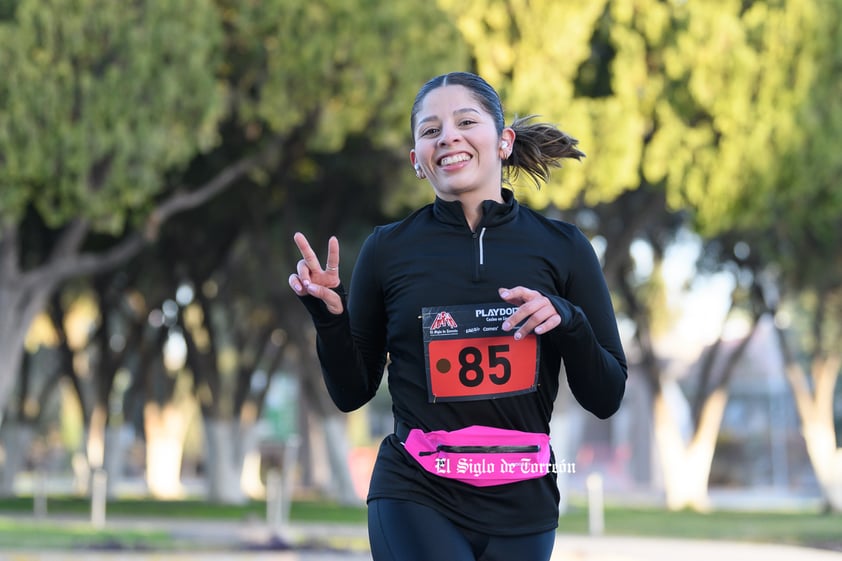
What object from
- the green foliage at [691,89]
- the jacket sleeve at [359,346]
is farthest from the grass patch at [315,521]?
the jacket sleeve at [359,346]

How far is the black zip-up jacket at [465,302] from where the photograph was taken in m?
3.39

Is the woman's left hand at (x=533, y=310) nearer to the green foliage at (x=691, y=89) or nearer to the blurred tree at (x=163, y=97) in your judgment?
the blurred tree at (x=163, y=97)

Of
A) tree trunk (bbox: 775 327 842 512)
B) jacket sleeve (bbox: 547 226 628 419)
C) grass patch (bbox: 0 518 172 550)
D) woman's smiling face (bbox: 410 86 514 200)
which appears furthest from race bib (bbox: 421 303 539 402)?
tree trunk (bbox: 775 327 842 512)

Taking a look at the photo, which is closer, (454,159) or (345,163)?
(454,159)

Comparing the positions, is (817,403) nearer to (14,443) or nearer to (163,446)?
(163,446)

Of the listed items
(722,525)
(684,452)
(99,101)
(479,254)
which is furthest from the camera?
(684,452)

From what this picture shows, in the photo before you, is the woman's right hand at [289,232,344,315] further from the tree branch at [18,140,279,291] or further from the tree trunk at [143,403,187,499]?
the tree trunk at [143,403,187,499]

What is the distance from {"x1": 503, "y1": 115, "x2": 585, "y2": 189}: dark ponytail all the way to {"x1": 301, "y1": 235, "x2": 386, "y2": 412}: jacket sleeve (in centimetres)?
50

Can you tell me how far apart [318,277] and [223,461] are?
2726 cm

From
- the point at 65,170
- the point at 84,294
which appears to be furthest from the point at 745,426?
the point at 65,170

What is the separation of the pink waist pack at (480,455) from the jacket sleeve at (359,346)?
284 millimetres

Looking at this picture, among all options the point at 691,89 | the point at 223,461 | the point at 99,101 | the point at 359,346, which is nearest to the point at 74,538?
the point at 99,101

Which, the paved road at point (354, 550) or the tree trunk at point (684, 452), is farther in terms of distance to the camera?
the tree trunk at point (684, 452)

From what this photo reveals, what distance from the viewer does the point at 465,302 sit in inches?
136
